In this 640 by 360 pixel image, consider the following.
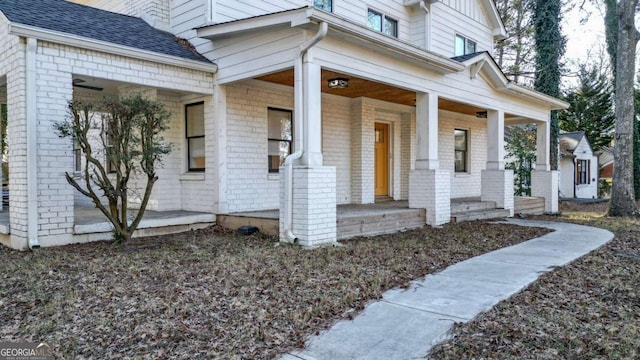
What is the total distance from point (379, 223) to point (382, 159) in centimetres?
436

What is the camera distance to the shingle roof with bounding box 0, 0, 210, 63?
6.50 m

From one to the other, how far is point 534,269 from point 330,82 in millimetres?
4968

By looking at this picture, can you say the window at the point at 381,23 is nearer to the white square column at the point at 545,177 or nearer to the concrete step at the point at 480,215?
Answer: the concrete step at the point at 480,215

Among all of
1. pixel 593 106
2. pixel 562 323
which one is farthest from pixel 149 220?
pixel 593 106

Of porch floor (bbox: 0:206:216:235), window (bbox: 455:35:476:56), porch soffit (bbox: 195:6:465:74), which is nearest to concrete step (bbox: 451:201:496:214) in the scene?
porch soffit (bbox: 195:6:465:74)

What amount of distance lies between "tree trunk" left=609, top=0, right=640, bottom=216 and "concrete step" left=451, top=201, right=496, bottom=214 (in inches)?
144

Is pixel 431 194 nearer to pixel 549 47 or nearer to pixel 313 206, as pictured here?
pixel 313 206

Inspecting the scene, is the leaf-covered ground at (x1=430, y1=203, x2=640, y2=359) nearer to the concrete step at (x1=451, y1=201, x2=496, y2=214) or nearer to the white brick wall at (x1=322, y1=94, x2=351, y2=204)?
the concrete step at (x1=451, y1=201, x2=496, y2=214)

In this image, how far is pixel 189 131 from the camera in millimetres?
8898

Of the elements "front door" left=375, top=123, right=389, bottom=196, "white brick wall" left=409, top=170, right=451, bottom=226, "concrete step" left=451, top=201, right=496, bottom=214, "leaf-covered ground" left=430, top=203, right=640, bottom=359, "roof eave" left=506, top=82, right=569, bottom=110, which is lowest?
"leaf-covered ground" left=430, top=203, right=640, bottom=359

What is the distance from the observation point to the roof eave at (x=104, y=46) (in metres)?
5.91

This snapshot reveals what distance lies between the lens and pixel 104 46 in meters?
6.71

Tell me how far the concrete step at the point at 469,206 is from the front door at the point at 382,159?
2004mm

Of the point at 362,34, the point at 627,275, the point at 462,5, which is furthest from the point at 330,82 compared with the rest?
the point at 462,5
